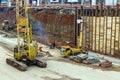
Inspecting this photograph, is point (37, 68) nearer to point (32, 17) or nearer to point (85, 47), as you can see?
point (85, 47)

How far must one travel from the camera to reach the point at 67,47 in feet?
91.6

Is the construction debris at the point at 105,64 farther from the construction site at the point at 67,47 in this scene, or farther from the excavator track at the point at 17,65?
the excavator track at the point at 17,65

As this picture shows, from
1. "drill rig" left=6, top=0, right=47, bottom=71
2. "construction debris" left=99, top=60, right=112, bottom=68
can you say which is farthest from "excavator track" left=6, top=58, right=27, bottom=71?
"construction debris" left=99, top=60, right=112, bottom=68

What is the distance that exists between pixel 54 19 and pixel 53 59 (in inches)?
497

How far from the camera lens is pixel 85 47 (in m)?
31.8

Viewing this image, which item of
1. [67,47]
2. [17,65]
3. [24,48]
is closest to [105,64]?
[67,47]

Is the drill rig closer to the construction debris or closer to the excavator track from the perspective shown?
the excavator track

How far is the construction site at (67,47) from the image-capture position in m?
22.9

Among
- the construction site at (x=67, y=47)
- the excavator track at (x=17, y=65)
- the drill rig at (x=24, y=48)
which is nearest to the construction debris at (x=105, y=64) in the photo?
the construction site at (x=67, y=47)

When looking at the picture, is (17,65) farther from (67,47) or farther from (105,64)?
(105,64)

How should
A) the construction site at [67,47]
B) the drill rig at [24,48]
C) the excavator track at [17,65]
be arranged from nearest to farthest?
the construction site at [67,47] → the excavator track at [17,65] → the drill rig at [24,48]

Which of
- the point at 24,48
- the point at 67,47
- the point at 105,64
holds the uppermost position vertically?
the point at 24,48

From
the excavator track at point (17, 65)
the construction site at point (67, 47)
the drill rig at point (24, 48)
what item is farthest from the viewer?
the drill rig at point (24, 48)

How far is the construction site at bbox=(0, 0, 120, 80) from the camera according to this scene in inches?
901
